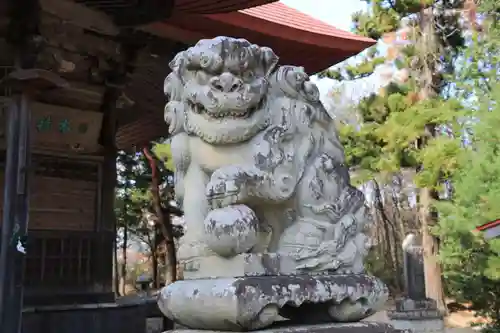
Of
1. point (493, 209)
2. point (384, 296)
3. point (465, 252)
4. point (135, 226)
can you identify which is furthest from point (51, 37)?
point (135, 226)

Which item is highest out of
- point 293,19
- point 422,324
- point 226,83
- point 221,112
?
point 293,19

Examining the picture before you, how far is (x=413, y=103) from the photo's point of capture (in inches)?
473

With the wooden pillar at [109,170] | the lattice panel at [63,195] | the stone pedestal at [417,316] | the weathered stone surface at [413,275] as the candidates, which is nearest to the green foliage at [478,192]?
the weathered stone surface at [413,275]

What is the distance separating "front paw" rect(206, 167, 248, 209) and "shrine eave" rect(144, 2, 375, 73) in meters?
3.83

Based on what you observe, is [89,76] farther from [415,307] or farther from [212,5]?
[415,307]

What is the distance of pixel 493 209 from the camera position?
7.20 metres

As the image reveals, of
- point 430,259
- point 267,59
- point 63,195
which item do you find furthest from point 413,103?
point 267,59

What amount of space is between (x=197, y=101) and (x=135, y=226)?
65.3 feet

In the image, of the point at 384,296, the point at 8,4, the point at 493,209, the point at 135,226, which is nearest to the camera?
the point at 384,296

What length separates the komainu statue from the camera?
2.08m

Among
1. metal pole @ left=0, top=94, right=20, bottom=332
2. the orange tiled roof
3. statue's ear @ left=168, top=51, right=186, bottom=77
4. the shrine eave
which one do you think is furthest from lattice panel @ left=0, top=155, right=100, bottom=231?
statue's ear @ left=168, top=51, right=186, bottom=77

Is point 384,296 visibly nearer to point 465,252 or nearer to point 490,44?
point 465,252

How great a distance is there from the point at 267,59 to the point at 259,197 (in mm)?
614

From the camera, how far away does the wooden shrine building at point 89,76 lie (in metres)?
5.36
